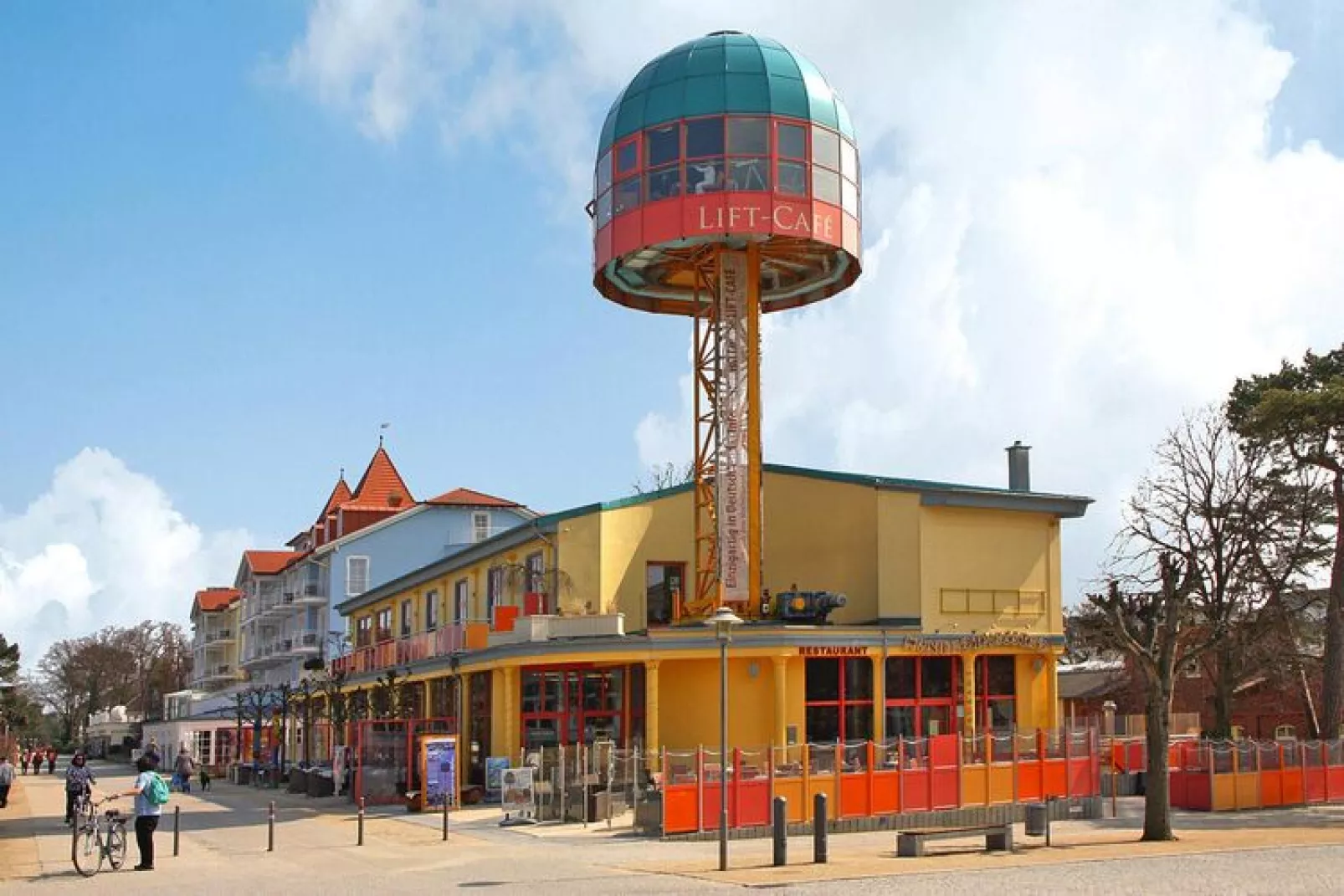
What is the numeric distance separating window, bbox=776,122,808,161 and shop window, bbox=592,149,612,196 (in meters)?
4.80

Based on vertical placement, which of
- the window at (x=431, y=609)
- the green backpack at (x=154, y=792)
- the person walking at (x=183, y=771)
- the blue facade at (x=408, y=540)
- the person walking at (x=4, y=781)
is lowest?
the person walking at (x=183, y=771)

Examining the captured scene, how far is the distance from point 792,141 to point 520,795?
60.7ft

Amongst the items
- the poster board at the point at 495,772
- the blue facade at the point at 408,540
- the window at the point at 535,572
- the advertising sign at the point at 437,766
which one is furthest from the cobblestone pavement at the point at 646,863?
the blue facade at the point at 408,540

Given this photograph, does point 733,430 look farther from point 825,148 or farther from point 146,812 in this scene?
point 146,812

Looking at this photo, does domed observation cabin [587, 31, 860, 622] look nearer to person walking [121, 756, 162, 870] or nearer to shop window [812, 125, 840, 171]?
shop window [812, 125, 840, 171]

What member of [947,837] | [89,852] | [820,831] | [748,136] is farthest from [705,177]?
[89,852]

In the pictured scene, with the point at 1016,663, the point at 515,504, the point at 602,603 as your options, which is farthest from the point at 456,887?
the point at 515,504

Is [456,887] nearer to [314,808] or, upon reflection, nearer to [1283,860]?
[1283,860]


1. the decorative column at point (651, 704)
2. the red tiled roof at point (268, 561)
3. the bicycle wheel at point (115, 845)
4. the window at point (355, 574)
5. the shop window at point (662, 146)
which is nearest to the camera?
the bicycle wheel at point (115, 845)

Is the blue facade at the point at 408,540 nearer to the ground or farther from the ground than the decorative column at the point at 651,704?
farther from the ground

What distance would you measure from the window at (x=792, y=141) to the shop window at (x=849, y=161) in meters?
1.43

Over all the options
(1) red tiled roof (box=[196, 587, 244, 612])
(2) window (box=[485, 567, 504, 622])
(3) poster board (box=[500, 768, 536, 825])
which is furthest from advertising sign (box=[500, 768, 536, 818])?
(1) red tiled roof (box=[196, 587, 244, 612])

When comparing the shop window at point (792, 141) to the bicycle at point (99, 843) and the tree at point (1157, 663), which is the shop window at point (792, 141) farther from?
the bicycle at point (99, 843)

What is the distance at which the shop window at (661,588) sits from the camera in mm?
42125
